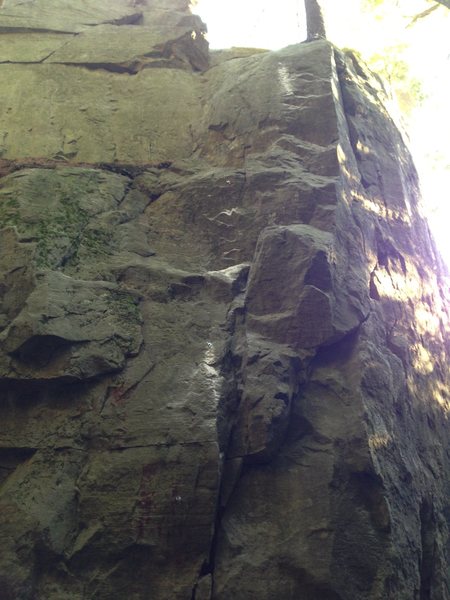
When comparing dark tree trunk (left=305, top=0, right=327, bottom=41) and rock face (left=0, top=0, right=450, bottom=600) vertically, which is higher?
dark tree trunk (left=305, top=0, right=327, bottom=41)

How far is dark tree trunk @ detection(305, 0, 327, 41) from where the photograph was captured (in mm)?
11008

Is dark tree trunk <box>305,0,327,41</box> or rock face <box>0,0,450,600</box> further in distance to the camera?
dark tree trunk <box>305,0,327,41</box>

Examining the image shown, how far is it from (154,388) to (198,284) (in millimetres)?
1696

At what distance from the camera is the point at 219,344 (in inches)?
266

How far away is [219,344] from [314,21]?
24.7ft

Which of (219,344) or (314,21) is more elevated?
(314,21)

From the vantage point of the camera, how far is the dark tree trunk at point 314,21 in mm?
11008

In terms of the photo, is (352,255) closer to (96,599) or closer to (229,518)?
(229,518)

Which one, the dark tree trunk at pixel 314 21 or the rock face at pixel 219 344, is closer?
the rock face at pixel 219 344

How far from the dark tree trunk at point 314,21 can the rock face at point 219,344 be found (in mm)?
819

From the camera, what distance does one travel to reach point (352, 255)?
781cm

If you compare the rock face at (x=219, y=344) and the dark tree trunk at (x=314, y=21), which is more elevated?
the dark tree trunk at (x=314, y=21)

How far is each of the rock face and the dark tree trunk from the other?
0.82 meters

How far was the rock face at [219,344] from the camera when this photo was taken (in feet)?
18.1
